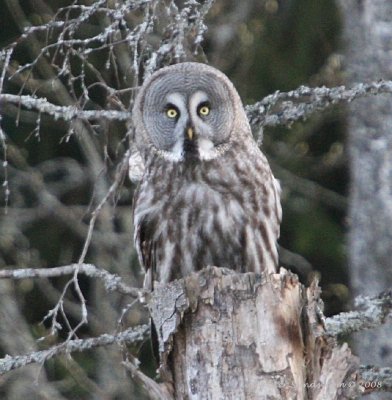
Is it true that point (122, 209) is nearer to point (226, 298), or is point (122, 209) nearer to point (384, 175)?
point (384, 175)

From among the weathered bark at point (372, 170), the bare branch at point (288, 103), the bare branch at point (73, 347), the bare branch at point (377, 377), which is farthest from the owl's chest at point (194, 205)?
the weathered bark at point (372, 170)

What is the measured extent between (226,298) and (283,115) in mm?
1533

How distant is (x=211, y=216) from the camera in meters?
5.30

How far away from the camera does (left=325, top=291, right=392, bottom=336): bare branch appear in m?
5.22

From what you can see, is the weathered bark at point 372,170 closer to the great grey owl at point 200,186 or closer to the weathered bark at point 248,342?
the great grey owl at point 200,186

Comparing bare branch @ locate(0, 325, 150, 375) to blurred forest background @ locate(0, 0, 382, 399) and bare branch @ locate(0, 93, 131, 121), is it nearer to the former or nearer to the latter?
bare branch @ locate(0, 93, 131, 121)

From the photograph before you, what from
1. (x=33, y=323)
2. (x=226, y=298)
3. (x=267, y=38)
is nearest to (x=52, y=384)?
(x=33, y=323)

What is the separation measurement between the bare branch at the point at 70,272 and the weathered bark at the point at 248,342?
0.53 metres

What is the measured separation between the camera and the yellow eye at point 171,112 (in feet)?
18.6

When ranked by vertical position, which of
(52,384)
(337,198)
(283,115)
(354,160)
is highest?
(283,115)

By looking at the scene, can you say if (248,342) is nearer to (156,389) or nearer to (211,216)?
(156,389)

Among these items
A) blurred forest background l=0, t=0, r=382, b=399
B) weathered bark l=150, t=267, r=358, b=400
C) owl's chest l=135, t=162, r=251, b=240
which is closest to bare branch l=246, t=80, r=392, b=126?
owl's chest l=135, t=162, r=251, b=240

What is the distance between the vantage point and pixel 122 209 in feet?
29.5

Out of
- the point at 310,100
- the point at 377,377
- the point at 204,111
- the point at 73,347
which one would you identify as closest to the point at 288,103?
the point at 310,100
